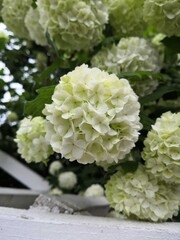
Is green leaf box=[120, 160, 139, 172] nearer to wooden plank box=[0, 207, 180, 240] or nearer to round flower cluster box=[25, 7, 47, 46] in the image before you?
wooden plank box=[0, 207, 180, 240]

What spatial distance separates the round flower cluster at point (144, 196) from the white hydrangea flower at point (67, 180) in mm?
1156

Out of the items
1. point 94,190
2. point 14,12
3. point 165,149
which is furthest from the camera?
point 94,190

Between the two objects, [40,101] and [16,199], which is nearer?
[40,101]

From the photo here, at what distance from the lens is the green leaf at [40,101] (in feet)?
3.42

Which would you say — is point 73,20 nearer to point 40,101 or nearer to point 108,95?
point 40,101

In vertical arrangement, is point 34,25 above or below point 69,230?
above

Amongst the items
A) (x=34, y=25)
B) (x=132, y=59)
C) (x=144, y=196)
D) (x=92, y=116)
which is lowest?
(x=144, y=196)

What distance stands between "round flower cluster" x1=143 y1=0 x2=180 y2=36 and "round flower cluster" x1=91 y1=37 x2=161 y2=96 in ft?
0.34

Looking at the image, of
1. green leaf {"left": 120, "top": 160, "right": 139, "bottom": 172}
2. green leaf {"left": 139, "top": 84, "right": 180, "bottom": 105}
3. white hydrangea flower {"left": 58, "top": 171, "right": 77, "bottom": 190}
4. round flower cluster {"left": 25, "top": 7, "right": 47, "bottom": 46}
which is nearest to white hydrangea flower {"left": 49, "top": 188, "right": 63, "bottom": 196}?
white hydrangea flower {"left": 58, "top": 171, "right": 77, "bottom": 190}

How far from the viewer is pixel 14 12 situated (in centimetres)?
157

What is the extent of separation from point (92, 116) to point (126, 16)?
2.17 feet

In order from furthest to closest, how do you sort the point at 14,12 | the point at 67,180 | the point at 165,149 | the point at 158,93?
the point at 67,180
the point at 14,12
the point at 158,93
the point at 165,149

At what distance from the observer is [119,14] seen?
1.49 metres

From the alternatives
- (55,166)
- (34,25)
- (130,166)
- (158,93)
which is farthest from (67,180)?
(130,166)
